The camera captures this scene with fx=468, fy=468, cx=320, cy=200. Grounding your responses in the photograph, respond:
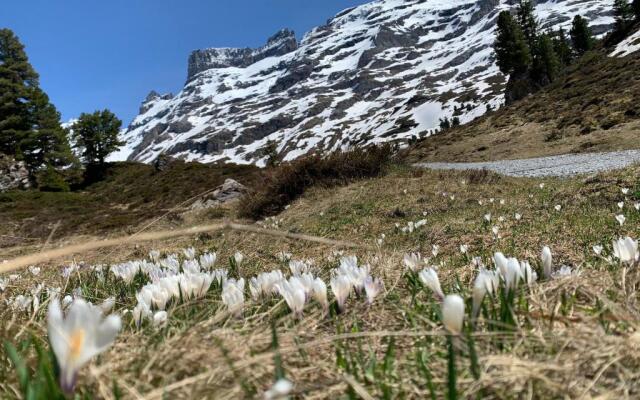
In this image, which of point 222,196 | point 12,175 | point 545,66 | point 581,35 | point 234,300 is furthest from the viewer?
point 581,35

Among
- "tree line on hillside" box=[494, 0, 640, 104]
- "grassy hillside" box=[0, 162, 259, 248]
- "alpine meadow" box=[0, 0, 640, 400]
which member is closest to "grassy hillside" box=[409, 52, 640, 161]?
"alpine meadow" box=[0, 0, 640, 400]

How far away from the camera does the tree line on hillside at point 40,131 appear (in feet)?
139

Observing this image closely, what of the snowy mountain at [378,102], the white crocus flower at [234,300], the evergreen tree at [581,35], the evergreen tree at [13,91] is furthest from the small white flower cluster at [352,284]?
the snowy mountain at [378,102]

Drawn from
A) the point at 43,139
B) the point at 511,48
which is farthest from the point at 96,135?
the point at 511,48

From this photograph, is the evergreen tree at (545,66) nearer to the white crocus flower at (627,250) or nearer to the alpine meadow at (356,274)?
the alpine meadow at (356,274)

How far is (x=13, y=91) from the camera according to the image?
4744 centimetres

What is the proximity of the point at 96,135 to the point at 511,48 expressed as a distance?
50517 millimetres

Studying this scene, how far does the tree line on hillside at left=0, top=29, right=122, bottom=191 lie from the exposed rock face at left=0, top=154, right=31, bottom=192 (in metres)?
0.75

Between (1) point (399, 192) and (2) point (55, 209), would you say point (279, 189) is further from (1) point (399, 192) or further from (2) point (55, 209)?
(2) point (55, 209)

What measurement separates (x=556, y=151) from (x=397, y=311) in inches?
942

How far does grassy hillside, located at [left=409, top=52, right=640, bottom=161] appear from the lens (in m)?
22.6

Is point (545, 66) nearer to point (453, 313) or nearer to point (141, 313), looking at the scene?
point (141, 313)

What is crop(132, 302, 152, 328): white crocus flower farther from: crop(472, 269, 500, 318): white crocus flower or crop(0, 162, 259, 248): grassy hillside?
crop(0, 162, 259, 248): grassy hillside

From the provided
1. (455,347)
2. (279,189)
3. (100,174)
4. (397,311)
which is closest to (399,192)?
(279,189)
